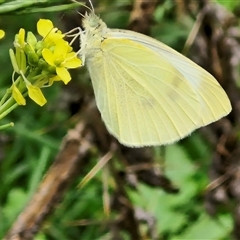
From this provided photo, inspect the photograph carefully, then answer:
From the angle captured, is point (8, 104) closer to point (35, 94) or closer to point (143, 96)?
point (35, 94)

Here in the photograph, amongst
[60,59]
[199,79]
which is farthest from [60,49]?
[199,79]

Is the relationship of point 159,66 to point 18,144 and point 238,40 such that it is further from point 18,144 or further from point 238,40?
point 18,144

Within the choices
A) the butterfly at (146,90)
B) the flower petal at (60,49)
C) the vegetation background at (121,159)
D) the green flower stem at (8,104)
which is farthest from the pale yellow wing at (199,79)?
the green flower stem at (8,104)

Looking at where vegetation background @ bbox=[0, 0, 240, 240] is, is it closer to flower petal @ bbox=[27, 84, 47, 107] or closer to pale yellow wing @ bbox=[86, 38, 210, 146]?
pale yellow wing @ bbox=[86, 38, 210, 146]

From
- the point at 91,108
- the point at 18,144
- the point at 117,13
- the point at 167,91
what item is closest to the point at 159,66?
the point at 167,91

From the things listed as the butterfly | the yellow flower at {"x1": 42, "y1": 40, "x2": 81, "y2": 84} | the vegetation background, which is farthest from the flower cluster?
the butterfly

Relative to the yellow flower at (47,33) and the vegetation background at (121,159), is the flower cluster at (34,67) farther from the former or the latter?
the vegetation background at (121,159)
